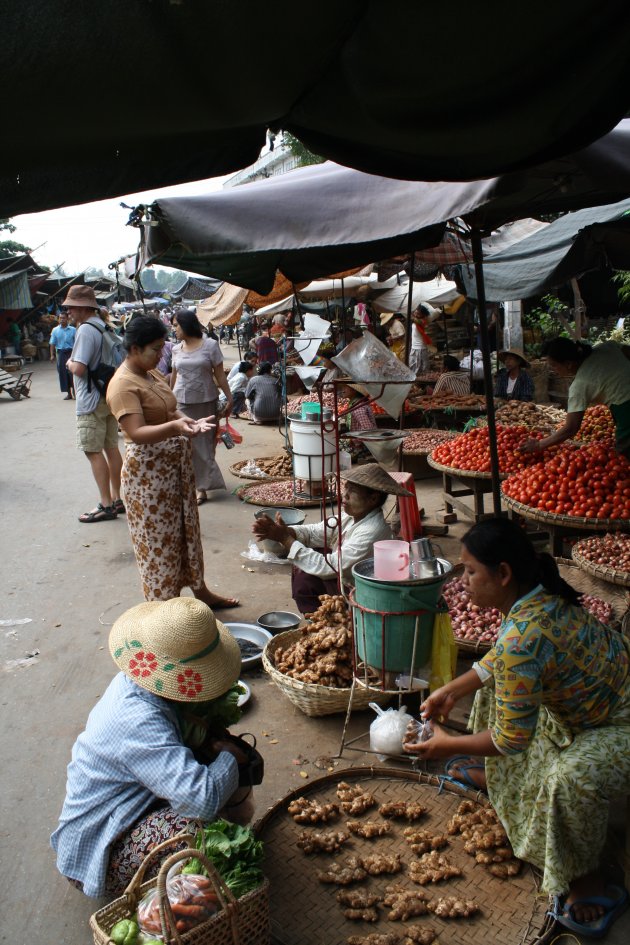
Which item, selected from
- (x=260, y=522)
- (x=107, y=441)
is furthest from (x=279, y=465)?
(x=260, y=522)

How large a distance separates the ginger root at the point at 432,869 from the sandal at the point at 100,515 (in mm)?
5324

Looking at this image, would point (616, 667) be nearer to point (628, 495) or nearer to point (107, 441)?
point (628, 495)

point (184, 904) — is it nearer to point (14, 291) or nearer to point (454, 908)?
point (454, 908)

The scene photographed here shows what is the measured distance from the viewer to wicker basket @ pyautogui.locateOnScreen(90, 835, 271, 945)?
186 centimetres

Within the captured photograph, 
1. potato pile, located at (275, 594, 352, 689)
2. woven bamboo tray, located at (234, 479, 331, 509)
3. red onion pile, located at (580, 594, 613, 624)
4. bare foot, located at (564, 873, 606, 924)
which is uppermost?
red onion pile, located at (580, 594, 613, 624)

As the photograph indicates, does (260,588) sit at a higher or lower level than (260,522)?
lower

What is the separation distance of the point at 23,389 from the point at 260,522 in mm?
16381

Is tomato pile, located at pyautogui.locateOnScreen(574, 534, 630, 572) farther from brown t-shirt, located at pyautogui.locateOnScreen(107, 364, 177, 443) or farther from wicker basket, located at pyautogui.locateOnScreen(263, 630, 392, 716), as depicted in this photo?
brown t-shirt, located at pyautogui.locateOnScreen(107, 364, 177, 443)

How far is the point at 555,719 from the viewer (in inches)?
97.7

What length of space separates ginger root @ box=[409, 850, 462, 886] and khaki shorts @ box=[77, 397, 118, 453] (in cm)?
499

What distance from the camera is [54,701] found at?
395 centimetres

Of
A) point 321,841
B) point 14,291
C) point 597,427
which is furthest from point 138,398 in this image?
point 14,291

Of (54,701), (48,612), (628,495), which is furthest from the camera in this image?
(48,612)

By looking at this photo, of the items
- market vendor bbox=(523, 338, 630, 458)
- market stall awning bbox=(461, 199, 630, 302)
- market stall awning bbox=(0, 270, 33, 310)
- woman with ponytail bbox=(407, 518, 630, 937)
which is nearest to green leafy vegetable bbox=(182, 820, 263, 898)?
woman with ponytail bbox=(407, 518, 630, 937)
